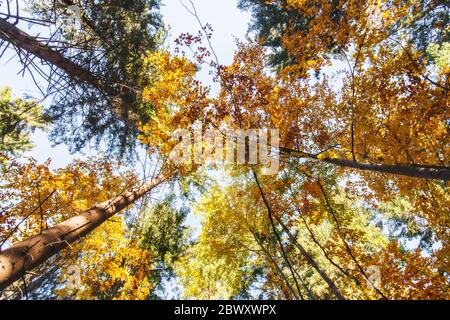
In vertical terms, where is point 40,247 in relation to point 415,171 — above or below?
below

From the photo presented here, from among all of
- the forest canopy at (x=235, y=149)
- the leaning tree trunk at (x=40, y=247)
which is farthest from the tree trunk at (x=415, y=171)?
the leaning tree trunk at (x=40, y=247)

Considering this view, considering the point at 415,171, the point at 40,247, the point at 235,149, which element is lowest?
the point at 40,247

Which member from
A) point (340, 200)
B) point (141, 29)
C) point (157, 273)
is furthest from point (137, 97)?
point (340, 200)

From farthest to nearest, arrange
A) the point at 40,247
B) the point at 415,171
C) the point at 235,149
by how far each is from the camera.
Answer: the point at 235,149 < the point at 415,171 < the point at 40,247

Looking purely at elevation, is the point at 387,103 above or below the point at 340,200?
above

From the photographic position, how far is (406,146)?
274 inches

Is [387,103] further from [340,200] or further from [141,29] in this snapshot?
[141,29]

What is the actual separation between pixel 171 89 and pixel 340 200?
10.3m

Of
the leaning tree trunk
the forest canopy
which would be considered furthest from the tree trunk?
the leaning tree trunk

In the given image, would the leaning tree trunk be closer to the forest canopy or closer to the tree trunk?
the forest canopy

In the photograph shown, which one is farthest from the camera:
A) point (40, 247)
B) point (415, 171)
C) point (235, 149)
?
point (235, 149)

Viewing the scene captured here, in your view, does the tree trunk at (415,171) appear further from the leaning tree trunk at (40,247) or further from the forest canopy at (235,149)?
the leaning tree trunk at (40,247)

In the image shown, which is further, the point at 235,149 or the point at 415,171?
the point at 235,149

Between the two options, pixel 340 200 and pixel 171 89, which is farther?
pixel 340 200
